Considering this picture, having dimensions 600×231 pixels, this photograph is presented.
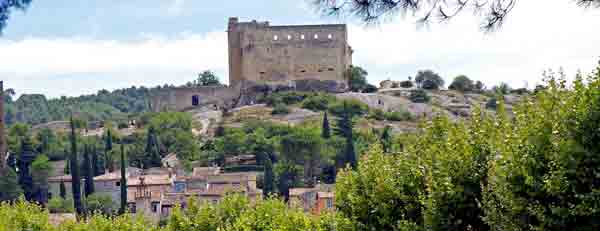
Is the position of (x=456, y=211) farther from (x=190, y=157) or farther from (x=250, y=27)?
(x=250, y=27)

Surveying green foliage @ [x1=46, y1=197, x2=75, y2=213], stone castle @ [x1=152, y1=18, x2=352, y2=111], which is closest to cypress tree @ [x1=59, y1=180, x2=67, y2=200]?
green foliage @ [x1=46, y1=197, x2=75, y2=213]

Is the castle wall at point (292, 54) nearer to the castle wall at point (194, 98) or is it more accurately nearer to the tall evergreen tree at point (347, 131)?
the castle wall at point (194, 98)

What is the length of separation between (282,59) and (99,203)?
93.9 ft

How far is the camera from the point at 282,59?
8369cm

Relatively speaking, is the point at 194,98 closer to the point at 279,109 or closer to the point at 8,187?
the point at 279,109

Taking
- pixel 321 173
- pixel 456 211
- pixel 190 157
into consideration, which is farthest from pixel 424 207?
pixel 190 157

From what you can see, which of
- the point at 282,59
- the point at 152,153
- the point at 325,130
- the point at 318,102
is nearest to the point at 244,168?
the point at 325,130

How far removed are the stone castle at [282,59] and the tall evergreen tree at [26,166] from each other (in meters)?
17.4

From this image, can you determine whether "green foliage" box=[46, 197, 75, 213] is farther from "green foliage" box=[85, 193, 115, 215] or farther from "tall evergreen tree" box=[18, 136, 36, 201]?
"tall evergreen tree" box=[18, 136, 36, 201]

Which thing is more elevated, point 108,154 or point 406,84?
point 406,84

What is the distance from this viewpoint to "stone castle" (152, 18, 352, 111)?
83.6 m

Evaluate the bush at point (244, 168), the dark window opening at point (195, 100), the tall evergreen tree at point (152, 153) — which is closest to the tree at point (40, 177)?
the tall evergreen tree at point (152, 153)

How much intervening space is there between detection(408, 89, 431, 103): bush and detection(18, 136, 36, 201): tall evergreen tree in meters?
31.3

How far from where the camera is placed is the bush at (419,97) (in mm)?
85500
